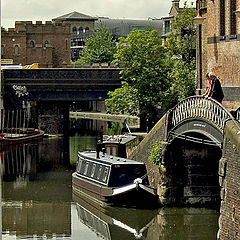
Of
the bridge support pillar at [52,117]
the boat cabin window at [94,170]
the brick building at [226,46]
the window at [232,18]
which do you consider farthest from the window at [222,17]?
the bridge support pillar at [52,117]

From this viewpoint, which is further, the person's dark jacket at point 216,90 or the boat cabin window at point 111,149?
the boat cabin window at point 111,149

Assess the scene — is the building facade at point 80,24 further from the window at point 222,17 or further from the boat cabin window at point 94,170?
the window at point 222,17

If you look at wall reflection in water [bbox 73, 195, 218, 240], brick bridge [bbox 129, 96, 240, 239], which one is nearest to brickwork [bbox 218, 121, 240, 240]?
wall reflection in water [bbox 73, 195, 218, 240]

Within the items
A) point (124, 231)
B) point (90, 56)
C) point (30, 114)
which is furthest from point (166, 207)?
point (90, 56)

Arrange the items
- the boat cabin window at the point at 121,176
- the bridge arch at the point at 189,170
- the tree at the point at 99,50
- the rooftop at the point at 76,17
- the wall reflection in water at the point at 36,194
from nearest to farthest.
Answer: the wall reflection in water at the point at 36,194 < the bridge arch at the point at 189,170 < the boat cabin window at the point at 121,176 < the tree at the point at 99,50 < the rooftop at the point at 76,17

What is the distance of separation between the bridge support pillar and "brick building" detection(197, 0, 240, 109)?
36349 millimetres

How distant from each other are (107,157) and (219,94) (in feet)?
34.6

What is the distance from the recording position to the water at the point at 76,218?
28.8m

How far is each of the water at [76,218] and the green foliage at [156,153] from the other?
6.87ft

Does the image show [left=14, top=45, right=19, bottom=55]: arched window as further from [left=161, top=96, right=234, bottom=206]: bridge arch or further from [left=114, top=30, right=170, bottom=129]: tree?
[left=161, top=96, right=234, bottom=206]: bridge arch

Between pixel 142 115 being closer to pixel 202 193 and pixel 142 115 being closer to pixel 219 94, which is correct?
pixel 202 193

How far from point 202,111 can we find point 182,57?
1187 inches

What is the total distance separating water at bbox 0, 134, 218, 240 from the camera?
28781mm

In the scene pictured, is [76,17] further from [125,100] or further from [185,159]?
[185,159]
